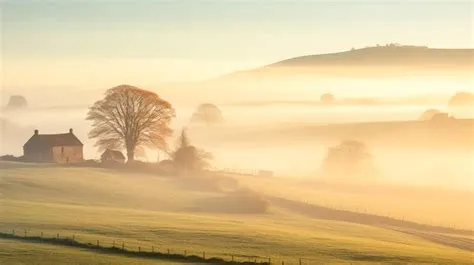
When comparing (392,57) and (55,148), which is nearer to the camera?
(55,148)

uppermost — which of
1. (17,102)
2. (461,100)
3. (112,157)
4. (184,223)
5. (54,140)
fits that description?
(461,100)

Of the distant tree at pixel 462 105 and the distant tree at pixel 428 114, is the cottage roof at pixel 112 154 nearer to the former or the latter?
the distant tree at pixel 428 114

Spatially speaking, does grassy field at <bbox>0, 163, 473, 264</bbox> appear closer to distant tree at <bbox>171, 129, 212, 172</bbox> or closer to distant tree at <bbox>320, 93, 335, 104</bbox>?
distant tree at <bbox>171, 129, 212, 172</bbox>

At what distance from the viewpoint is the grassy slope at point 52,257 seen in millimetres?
53531

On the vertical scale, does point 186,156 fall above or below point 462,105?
below

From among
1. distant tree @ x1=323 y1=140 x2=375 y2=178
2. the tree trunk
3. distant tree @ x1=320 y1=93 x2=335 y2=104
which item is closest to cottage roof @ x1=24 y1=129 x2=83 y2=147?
the tree trunk

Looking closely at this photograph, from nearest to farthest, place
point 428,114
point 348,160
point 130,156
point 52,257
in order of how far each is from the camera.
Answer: point 52,257 < point 130,156 < point 348,160 < point 428,114

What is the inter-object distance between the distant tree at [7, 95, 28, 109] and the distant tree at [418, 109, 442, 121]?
157ft

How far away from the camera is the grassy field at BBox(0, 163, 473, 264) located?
199 ft

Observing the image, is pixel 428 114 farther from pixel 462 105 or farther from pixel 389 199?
pixel 389 199

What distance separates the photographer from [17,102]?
104938mm

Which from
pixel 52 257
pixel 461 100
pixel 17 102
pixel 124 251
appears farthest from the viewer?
pixel 461 100

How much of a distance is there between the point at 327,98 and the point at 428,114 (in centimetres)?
1256

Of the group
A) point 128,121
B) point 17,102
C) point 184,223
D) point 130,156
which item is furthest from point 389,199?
point 17,102
